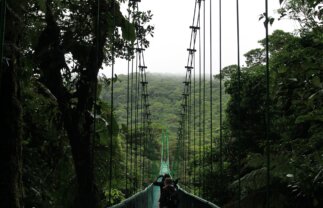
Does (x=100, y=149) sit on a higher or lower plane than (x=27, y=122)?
lower

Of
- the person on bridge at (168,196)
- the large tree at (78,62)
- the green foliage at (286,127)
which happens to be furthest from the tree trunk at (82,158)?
the green foliage at (286,127)

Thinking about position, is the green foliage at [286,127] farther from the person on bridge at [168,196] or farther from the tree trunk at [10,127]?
the tree trunk at [10,127]

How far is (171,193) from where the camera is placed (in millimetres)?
4754

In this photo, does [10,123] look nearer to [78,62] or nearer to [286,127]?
[78,62]

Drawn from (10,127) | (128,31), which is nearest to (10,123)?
(10,127)

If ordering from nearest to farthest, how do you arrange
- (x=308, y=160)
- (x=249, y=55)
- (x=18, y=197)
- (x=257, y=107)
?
(x=18, y=197) < (x=308, y=160) < (x=257, y=107) < (x=249, y=55)

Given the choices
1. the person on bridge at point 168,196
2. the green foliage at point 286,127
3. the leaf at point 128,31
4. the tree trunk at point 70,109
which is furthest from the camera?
the person on bridge at point 168,196

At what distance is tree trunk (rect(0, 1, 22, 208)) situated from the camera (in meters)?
2.19

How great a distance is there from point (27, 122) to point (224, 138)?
20.2 ft

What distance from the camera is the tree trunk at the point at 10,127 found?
2188 millimetres

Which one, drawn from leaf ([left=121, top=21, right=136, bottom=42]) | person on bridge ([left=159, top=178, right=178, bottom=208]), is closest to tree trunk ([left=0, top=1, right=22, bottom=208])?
leaf ([left=121, top=21, right=136, bottom=42])

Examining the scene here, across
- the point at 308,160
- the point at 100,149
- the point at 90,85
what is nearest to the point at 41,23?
the point at 90,85

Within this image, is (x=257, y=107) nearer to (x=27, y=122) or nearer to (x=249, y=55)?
(x=27, y=122)

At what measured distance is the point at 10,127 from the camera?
7.58 feet
